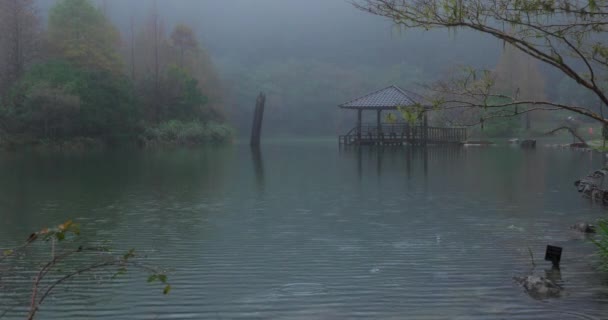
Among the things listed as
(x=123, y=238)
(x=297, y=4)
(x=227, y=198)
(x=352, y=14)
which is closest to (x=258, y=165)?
(x=227, y=198)

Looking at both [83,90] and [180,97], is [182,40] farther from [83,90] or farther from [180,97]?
[83,90]

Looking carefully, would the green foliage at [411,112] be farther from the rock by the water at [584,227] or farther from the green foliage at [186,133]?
the green foliage at [186,133]

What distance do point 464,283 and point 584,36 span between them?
9.00 feet

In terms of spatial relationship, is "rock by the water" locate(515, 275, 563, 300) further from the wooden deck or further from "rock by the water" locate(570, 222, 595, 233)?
the wooden deck

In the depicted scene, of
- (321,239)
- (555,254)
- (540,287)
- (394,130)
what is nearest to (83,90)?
(394,130)

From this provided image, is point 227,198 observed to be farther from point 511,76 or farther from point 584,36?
point 511,76

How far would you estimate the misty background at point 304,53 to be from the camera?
77.1 m

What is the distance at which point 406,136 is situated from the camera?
124 ft

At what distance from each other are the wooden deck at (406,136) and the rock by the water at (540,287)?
2997cm

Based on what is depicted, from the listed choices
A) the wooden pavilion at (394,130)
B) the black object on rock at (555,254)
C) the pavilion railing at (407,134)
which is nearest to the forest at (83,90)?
the pavilion railing at (407,134)

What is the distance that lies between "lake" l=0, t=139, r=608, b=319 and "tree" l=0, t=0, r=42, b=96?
2184cm

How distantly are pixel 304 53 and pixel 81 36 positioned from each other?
54.4m

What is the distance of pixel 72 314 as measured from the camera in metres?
6.27

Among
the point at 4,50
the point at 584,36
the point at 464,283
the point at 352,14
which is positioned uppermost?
the point at 352,14
